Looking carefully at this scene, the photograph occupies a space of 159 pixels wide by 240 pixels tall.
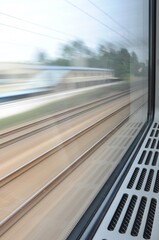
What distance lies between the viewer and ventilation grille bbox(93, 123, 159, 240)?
77 cm

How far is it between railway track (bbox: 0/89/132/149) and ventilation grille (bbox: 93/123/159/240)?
14.2 inches

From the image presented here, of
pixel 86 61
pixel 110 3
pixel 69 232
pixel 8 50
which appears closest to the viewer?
pixel 8 50

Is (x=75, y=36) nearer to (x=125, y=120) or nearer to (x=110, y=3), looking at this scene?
(x=110, y=3)

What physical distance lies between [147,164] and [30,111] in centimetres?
73

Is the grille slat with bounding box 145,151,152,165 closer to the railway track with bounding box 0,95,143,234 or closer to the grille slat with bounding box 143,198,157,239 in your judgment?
the railway track with bounding box 0,95,143,234

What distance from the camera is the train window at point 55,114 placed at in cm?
71

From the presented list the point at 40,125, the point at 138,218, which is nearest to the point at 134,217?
the point at 138,218

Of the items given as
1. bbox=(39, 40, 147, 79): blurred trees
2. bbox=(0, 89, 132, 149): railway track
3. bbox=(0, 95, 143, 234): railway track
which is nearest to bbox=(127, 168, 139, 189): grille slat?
bbox=(0, 95, 143, 234): railway track

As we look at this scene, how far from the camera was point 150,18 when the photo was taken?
91.6 inches

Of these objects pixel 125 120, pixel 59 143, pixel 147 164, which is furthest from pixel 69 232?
pixel 125 120

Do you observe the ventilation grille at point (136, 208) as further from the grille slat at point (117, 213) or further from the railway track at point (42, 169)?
the railway track at point (42, 169)

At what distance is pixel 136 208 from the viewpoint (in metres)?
0.90

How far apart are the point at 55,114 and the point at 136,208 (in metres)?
0.44

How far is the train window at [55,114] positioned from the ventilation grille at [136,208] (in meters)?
0.10
